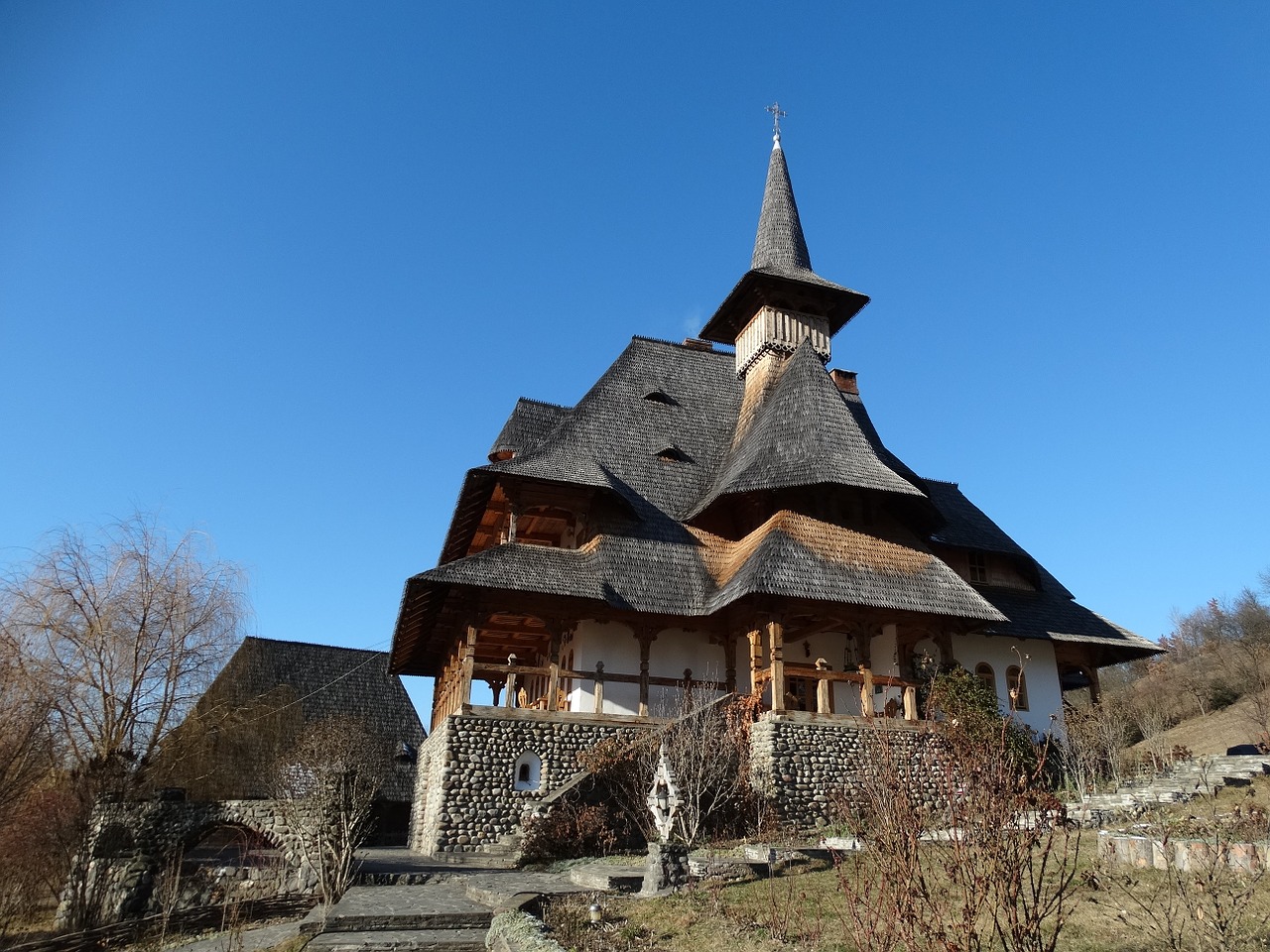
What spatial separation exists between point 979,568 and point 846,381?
6888mm

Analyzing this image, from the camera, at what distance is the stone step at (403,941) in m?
7.98

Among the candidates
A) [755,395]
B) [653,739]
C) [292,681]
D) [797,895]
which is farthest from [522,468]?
[292,681]

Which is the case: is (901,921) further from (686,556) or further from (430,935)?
(686,556)

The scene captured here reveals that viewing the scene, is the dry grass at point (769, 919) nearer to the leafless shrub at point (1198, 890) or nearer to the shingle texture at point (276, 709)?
the leafless shrub at point (1198, 890)

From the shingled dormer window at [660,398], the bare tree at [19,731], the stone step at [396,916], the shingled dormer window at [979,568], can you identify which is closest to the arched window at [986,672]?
the shingled dormer window at [979,568]

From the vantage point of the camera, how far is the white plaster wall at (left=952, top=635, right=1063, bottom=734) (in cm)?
1923

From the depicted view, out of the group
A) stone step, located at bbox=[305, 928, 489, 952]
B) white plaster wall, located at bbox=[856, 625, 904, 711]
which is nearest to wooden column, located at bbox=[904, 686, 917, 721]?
white plaster wall, located at bbox=[856, 625, 904, 711]

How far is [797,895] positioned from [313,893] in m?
6.96

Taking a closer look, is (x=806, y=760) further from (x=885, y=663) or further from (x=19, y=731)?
(x=19, y=731)

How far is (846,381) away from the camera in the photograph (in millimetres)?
25781

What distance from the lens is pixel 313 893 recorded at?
12.1m

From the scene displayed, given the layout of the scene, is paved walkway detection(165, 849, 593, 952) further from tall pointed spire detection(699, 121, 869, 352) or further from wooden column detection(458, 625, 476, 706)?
tall pointed spire detection(699, 121, 869, 352)

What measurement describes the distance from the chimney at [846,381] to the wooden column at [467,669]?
13.8m

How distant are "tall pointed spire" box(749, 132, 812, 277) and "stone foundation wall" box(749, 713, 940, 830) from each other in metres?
12.7
